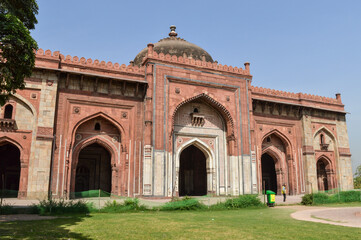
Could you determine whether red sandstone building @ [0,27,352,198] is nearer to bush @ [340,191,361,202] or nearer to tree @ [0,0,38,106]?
bush @ [340,191,361,202]

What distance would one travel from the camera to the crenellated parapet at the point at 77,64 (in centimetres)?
1595

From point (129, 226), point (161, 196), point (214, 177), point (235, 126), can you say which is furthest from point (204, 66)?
point (129, 226)

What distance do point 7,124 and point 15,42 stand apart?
9364 mm

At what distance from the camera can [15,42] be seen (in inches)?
277

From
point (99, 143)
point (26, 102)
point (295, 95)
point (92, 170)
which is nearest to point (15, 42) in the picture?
point (26, 102)

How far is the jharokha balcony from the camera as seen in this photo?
1488 cm

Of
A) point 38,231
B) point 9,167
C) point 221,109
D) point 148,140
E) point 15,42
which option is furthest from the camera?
point 9,167

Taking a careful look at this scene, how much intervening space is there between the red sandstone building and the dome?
1.69 ft

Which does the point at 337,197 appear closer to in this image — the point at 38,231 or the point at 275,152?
the point at 275,152

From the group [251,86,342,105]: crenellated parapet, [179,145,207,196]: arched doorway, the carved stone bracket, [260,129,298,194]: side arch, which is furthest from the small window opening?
[260,129,298,194]: side arch

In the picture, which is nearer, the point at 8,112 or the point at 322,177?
the point at 8,112

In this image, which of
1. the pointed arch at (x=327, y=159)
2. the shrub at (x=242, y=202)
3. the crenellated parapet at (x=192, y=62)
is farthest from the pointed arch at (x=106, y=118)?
the pointed arch at (x=327, y=159)

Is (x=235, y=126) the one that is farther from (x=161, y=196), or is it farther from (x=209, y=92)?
(x=161, y=196)

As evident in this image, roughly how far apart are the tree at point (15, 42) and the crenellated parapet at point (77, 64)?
323 inches
